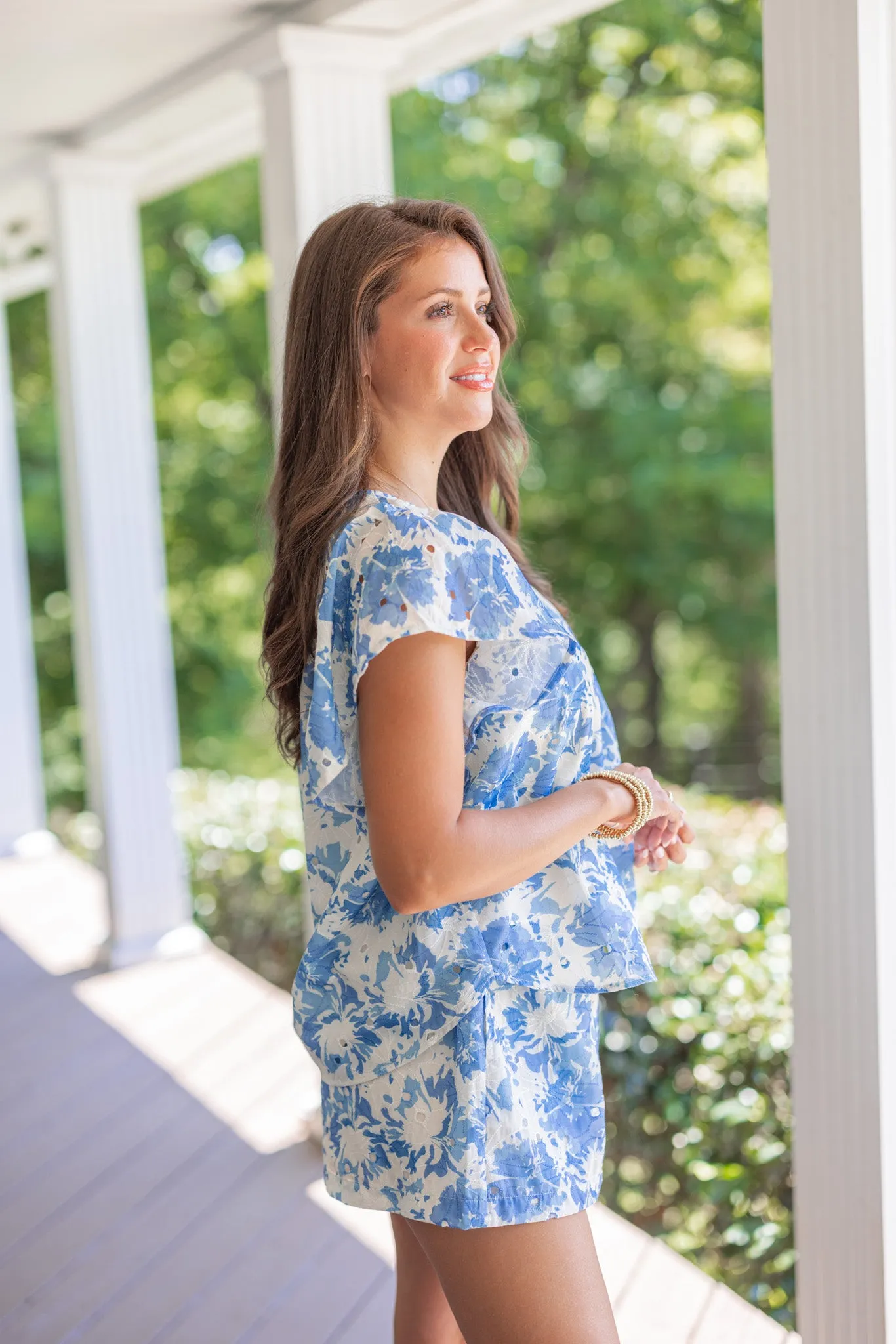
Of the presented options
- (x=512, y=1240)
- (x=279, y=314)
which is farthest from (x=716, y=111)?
(x=512, y=1240)

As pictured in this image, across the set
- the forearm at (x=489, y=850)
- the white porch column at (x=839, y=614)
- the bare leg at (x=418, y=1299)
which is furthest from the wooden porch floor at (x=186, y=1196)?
the forearm at (x=489, y=850)

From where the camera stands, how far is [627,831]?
1.53 m

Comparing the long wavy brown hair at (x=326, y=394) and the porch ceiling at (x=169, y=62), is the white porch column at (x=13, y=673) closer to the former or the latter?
the porch ceiling at (x=169, y=62)

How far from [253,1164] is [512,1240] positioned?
2089 mm

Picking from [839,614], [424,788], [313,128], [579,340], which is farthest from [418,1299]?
[579,340]

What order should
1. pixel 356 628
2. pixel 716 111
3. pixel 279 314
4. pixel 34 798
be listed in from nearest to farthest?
pixel 356 628 → pixel 279 314 → pixel 34 798 → pixel 716 111

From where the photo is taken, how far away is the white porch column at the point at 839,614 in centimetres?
182

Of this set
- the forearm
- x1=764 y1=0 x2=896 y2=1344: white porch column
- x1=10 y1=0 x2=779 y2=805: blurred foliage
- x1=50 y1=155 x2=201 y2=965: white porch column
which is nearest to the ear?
the forearm

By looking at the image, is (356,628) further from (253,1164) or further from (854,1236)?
(253,1164)

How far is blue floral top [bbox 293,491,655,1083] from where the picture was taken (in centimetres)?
138

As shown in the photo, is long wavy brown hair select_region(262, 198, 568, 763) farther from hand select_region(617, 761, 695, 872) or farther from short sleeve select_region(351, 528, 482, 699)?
hand select_region(617, 761, 695, 872)

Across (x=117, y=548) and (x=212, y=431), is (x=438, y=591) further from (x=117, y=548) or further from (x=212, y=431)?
(x=212, y=431)

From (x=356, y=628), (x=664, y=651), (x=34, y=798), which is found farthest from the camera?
(x=664, y=651)

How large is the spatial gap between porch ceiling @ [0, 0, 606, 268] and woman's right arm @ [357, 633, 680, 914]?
6.70 feet
